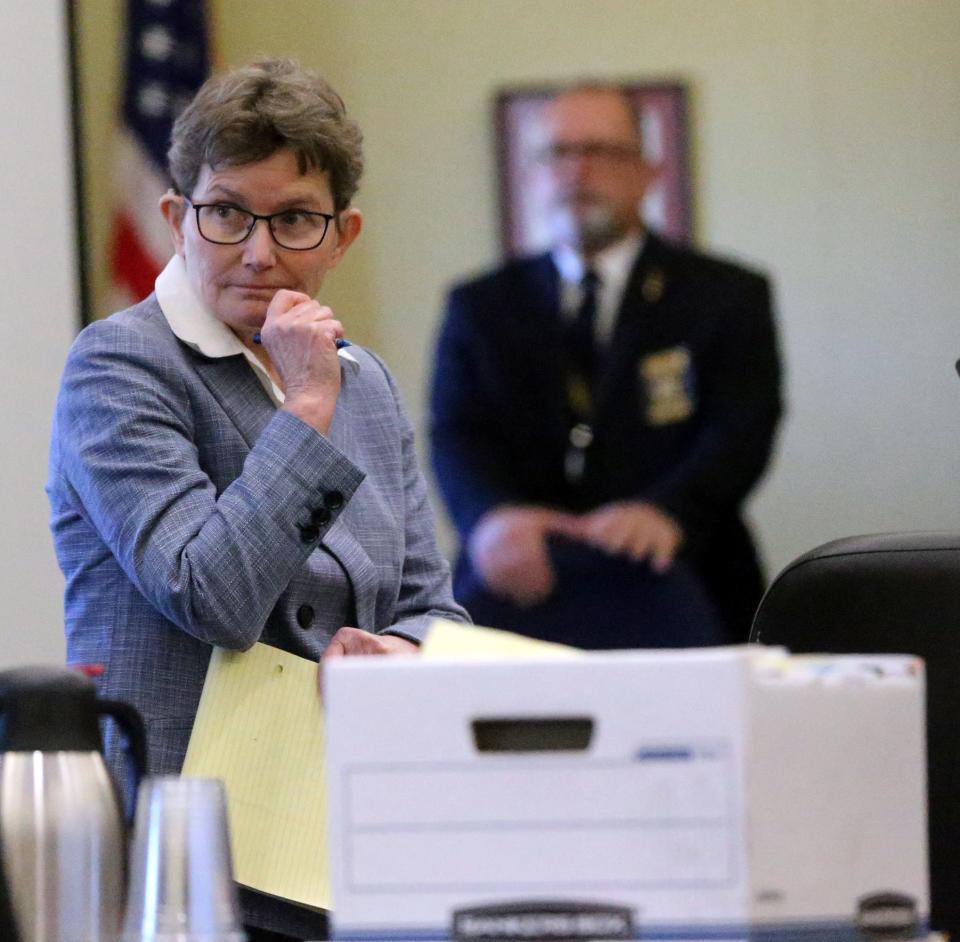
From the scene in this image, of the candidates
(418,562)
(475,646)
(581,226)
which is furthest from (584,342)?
(475,646)

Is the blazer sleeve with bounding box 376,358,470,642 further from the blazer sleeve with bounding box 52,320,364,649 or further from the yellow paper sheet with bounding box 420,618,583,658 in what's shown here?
the yellow paper sheet with bounding box 420,618,583,658

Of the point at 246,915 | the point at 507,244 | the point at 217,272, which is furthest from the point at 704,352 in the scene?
the point at 246,915

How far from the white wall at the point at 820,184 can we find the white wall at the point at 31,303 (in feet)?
2.26

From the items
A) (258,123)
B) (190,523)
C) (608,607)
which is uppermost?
(258,123)

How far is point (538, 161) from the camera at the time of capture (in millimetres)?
2881

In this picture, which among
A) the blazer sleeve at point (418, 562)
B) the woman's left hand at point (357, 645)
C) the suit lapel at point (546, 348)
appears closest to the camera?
the woman's left hand at point (357, 645)

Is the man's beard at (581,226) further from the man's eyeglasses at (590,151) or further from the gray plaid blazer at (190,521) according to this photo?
the gray plaid blazer at (190,521)

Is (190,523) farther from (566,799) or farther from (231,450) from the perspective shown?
(566,799)

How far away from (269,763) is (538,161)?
172cm

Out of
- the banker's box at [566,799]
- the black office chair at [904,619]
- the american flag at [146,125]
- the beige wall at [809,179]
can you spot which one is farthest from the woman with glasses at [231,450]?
the american flag at [146,125]

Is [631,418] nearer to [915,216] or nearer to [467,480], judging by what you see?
[467,480]

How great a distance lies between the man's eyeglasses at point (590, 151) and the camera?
2.86 meters

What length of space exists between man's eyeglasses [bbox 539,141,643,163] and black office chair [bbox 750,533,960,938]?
1421 millimetres

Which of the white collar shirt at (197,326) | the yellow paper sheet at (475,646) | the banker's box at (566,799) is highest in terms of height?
the white collar shirt at (197,326)
